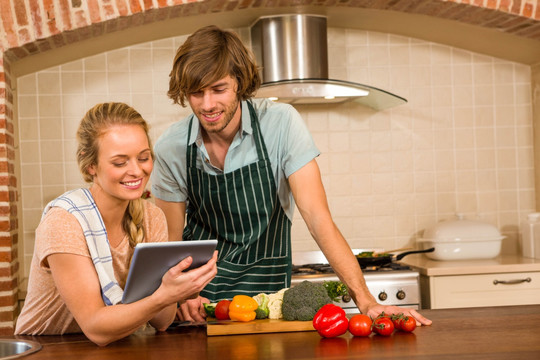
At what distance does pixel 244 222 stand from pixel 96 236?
2.83ft

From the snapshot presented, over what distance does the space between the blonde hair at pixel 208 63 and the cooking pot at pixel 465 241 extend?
2.23 m

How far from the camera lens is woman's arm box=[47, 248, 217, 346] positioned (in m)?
1.81

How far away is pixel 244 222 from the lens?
9.09 ft

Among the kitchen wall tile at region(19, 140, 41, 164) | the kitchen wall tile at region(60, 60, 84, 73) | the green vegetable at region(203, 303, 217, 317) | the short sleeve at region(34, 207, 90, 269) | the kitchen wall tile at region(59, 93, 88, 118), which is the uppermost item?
the kitchen wall tile at region(60, 60, 84, 73)

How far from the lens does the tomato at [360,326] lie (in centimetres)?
192

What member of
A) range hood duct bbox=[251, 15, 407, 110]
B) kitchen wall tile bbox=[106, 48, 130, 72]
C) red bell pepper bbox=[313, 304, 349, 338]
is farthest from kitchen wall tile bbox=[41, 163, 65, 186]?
red bell pepper bbox=[313, 304, 349, 338]

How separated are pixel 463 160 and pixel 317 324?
302 centimetres

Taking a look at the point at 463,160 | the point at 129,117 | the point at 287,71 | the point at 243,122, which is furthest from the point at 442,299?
the point at 129,117

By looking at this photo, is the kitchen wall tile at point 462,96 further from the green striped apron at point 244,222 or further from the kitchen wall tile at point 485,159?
the green striped apron at point 244,222

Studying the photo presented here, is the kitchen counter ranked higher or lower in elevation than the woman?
lower

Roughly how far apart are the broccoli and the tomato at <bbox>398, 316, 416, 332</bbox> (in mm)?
218

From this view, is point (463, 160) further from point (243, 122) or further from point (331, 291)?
point (331, 291)

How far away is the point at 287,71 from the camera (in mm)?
4250

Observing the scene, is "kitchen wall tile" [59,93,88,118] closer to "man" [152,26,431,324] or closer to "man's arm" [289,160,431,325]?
"man" [152,26,431,324]
